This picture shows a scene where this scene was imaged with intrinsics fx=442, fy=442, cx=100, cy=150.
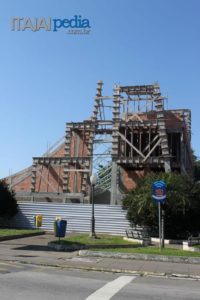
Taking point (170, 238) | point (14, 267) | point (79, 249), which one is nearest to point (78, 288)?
point (14, 267)

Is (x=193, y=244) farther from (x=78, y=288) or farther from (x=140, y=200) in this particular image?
(x=78, y=288)

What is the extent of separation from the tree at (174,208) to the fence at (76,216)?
2592mm

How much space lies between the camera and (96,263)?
1485 centimetres

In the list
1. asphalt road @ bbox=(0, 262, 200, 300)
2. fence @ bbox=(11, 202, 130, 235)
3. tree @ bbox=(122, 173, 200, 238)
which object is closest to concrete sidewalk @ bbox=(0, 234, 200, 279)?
asphalt road @ bbox=(0, 262, 200, 300)

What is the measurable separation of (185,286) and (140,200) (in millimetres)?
13979

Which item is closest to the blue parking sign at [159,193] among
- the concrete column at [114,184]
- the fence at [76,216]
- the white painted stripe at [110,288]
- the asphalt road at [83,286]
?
the asphalt road at [83,286]

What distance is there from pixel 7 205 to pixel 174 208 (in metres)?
11.7

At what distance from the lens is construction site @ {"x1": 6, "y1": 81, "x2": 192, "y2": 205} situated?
38.9 meters

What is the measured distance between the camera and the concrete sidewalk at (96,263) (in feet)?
43.9

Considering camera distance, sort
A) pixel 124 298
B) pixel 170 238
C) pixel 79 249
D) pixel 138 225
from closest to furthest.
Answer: pixel 124 298 < pixel 79 249 < pixel 170 238 < pixel 138 225

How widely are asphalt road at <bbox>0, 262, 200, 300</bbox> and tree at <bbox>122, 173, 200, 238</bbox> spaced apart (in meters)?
11.7

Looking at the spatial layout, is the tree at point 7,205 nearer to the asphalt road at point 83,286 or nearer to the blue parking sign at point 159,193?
the blue parking sign at point 159,193

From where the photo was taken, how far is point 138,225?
26.0 metres

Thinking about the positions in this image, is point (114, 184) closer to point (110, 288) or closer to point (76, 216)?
point (76, 216)
